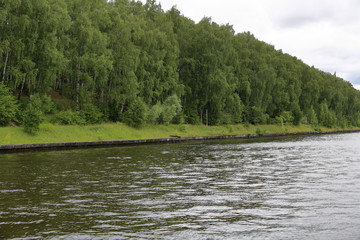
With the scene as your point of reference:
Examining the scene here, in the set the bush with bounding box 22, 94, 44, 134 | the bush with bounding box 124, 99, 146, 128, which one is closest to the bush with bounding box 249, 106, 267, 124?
the bush with bounding box 124, 99, 146, 128

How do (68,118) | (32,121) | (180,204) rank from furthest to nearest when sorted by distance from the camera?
(68,118)
(32,121)
(180,204)

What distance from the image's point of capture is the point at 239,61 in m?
87.5

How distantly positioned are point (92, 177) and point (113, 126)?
3525 cm

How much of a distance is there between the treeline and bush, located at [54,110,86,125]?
147 mm

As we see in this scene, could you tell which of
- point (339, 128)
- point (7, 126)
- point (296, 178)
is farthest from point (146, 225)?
point (339, 128)

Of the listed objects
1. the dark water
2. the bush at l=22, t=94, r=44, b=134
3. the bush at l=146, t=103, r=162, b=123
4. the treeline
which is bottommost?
the dark water

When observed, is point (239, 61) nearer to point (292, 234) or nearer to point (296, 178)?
point (296, 178)

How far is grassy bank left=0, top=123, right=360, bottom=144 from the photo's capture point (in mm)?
39344

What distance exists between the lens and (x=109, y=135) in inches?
1939

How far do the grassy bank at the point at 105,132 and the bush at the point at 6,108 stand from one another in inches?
73.2

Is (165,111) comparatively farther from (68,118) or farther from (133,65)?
(68,118)

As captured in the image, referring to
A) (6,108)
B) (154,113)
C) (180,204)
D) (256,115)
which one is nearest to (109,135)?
(154,113)

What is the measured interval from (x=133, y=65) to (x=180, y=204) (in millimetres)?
47556

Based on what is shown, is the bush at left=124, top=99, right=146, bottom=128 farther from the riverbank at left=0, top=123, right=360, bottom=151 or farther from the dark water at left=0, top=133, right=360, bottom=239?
the dark water at left=0, top=133, right=360, bottom=239
